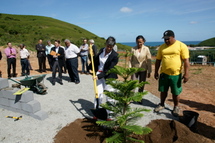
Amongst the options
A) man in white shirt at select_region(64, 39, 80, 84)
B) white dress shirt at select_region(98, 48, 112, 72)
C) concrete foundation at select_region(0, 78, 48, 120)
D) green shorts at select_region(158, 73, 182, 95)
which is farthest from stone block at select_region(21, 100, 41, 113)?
green shorts at select_region(158, 73, 182, 95)

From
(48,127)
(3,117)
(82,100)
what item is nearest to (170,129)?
(48,127)

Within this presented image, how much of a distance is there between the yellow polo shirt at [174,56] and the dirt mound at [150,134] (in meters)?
1.24

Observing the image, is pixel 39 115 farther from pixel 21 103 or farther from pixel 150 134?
pixel 150 134

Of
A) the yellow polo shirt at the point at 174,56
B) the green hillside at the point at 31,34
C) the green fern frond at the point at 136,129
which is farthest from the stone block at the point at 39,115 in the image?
the green hillside at the point at 31,34

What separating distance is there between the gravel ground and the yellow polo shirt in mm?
1255

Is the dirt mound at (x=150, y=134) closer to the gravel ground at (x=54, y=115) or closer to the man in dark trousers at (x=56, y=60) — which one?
the gravel ground at (x=54, y=115)

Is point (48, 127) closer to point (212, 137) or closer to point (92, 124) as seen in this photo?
point (92, 124)

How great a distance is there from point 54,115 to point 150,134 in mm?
2541

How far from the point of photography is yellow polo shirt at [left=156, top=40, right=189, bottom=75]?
12.3 feet

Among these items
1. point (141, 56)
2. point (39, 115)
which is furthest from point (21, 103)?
point (141, 56)

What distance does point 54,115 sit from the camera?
14.2 feet

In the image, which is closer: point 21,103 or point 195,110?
point 21,103

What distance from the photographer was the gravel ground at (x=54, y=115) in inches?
134

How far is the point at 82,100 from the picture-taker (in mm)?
5516
